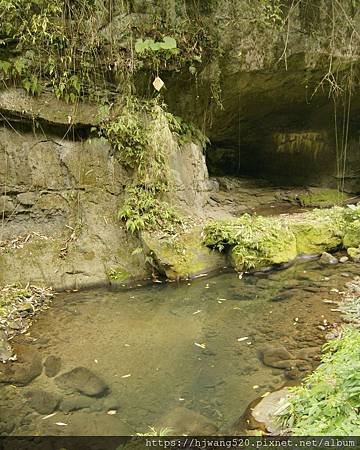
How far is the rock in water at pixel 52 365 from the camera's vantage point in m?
4.33

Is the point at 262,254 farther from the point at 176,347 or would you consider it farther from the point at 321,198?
the point at 321,198

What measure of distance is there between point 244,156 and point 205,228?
17.3 ft

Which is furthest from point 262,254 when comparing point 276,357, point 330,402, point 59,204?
point 330,402

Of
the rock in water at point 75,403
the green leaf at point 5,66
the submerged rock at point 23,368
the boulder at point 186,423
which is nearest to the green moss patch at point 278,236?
the submerged rock at point 23,368

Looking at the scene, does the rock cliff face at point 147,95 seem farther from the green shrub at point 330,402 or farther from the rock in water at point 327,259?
the green shrub at point 330,402

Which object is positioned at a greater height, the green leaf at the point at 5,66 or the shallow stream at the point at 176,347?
the green leaf at the point at 5,66

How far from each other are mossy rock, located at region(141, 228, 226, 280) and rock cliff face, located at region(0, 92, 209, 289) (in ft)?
1.13

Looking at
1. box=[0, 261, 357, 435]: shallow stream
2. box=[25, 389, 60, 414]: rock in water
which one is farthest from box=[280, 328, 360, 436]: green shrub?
box=[25, 389, 60, 414]: rock in water

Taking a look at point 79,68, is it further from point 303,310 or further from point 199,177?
point 303,310

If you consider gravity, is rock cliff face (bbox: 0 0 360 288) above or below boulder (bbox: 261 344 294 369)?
above

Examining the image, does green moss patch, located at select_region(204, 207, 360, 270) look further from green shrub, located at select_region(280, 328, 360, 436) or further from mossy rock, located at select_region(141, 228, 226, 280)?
green shrub, located at select_region(280, 328, 360, 436)

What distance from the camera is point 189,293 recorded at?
6234mm

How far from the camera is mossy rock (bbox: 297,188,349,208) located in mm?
10915

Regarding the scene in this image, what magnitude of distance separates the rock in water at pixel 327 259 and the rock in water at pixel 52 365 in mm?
4635
